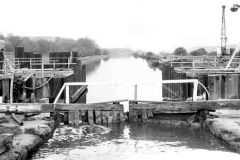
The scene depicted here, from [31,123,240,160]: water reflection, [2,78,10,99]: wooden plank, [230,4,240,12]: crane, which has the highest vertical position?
[230,4,240,12]: crane

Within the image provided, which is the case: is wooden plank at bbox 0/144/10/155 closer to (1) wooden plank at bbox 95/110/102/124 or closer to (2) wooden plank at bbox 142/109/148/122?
(1) wooden plank at bbox 95/110/102/124

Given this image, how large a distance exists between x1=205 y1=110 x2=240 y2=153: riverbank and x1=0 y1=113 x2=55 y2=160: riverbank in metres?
6.80

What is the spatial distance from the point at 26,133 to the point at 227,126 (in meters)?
7.75

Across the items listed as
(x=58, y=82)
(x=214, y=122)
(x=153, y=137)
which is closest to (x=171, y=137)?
(x=153, y=137)

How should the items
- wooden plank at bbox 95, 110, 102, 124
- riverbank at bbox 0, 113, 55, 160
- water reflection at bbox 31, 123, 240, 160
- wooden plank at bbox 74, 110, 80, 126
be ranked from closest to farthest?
1. riverbank at bbox 0, 113, 55, 160
2. water reflection at bbox 31, 123, 240, 160
3. wooden plank at bbox 74, 110, 80, 126
4. wooden plank at bbox 95, 110, 102, 124

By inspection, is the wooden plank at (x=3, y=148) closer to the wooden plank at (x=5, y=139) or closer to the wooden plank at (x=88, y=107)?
the wooden plank at (x=5, y=139)

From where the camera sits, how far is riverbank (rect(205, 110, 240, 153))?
13.2 metres

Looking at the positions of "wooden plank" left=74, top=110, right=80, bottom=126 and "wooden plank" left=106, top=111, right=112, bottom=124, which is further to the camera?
"wooden plank" left=106, top=111, right=112, bottom=124

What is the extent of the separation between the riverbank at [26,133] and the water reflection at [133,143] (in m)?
0.38

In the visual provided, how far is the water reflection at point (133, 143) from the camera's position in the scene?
12773mm

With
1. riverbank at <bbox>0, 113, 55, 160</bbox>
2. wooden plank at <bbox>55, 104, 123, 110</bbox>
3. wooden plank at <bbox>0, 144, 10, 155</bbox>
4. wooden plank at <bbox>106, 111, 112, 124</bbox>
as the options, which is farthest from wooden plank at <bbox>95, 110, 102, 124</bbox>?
wooden plank at <bbox>0, 144, 10, 155</bbox>

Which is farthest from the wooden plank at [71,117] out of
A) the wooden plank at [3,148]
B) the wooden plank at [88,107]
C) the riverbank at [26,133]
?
the wooden plank at [3,148]

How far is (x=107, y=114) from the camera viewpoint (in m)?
17.6

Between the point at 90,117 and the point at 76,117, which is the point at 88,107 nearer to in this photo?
the point at 90,117
